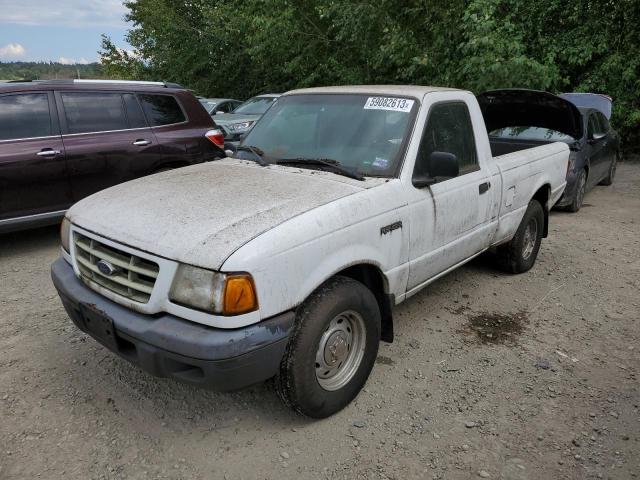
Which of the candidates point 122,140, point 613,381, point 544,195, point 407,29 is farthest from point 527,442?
point 407,29

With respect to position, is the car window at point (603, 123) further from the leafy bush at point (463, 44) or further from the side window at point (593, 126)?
the leafy bush at point (463, 44)

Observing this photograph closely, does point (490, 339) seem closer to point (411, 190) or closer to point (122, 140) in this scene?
point (411, 190)

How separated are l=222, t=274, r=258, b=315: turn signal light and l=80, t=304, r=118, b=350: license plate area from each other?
68 centimetres

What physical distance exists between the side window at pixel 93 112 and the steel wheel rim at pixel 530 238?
471 centimetres

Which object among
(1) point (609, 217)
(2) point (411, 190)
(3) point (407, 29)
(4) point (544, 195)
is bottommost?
(1) point (609, 217)

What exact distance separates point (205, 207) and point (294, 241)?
1.88 feet

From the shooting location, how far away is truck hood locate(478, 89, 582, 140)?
657 centimetres

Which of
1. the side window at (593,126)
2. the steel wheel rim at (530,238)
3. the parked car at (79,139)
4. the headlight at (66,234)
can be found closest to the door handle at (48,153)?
the parked car at (79,139)

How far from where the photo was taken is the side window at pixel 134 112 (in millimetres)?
6137

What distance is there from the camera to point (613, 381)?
3287 mm

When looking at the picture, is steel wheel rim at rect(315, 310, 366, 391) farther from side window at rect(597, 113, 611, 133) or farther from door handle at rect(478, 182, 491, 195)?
side window at rect(597, 113, 611, 133)

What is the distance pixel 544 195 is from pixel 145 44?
77.6 ft

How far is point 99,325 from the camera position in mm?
2586

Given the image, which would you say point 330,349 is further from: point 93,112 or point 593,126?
point 593,126
